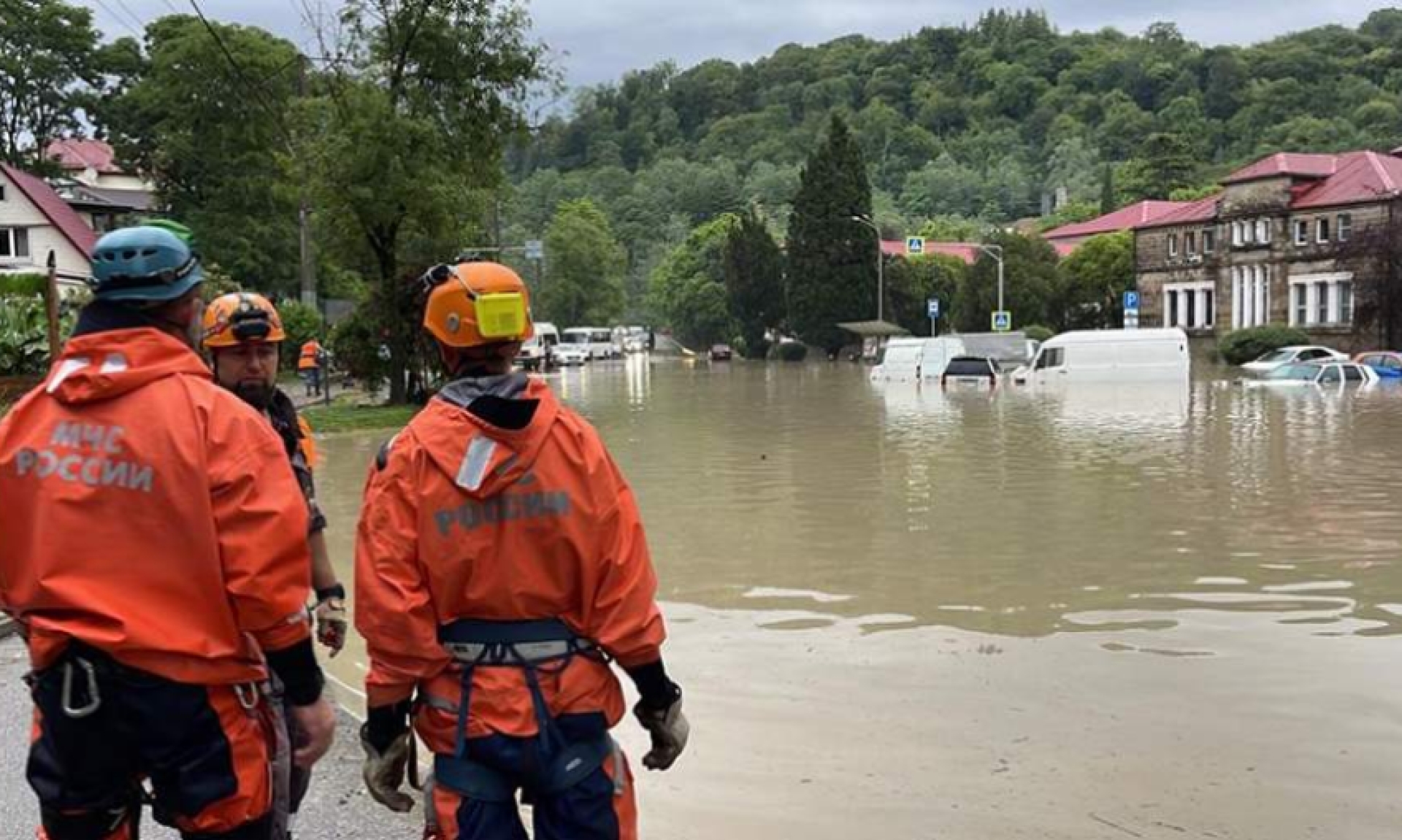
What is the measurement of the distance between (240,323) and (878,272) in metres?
73.0

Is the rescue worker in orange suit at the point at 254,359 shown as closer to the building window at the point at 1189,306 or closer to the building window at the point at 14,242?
the building window at the point at 14,242

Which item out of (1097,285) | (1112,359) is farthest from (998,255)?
(1112,359)

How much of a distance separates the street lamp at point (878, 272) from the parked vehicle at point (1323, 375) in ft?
111

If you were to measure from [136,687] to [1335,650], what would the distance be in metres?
7.56

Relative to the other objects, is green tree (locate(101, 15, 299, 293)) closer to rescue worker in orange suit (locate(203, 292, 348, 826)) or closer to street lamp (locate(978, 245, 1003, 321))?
street lamp (locate(978, 245, 1003, 321))

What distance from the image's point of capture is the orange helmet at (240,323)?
4594mm

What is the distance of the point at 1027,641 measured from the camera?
8453 mm

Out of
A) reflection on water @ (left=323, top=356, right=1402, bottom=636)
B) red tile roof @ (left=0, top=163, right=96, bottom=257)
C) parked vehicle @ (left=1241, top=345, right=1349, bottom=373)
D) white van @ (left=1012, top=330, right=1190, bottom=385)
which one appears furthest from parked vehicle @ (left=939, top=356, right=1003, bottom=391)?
red tile roof @ (left=0, top=163, right=96, bottom=257)

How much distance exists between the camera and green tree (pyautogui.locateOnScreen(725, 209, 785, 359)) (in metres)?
87.1

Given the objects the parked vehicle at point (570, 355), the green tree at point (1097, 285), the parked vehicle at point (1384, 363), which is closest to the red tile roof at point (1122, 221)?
the green tree at point (1097, 285)

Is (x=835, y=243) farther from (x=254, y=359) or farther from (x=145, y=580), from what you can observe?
(x=145, y=580)

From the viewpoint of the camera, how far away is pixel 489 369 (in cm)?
314

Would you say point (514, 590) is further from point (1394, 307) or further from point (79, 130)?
point (79, 130)

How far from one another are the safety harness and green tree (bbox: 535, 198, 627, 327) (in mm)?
99369
